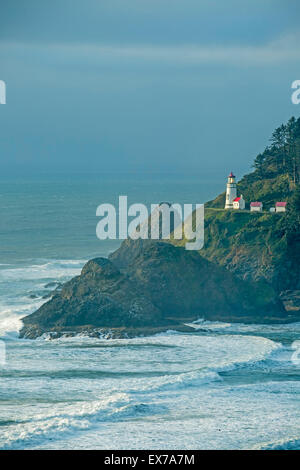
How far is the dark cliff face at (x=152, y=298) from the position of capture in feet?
230

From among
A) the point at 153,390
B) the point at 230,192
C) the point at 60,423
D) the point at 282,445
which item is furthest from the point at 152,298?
the point at 282,445

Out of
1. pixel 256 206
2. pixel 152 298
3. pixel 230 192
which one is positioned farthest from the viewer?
A: pixel 230 192

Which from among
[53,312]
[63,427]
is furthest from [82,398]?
[53,312]

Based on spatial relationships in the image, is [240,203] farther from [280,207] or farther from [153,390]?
[153,390]

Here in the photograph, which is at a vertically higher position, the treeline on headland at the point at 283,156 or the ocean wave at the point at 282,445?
the treeline on headland at the point at 283,156

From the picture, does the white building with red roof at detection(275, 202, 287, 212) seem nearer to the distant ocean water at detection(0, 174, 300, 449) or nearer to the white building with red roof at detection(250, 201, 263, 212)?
the white building with red roof at detection(250, 201, 263, 212)

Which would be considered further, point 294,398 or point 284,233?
point 284,233

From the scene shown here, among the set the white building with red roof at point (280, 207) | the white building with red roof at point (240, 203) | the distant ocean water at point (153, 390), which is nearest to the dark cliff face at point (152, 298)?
the distant ocean water at point (153, 390)

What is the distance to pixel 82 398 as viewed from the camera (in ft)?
172

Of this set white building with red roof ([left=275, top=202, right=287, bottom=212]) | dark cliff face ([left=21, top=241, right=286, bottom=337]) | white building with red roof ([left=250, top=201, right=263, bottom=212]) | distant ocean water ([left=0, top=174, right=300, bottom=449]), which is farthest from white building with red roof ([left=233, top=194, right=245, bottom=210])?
distant ocean water ([left=0, top=174, right=300, bottom=449])

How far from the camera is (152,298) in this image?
74.2m

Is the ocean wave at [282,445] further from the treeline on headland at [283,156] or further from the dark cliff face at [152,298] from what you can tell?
the treeline on headland at [283,156]
